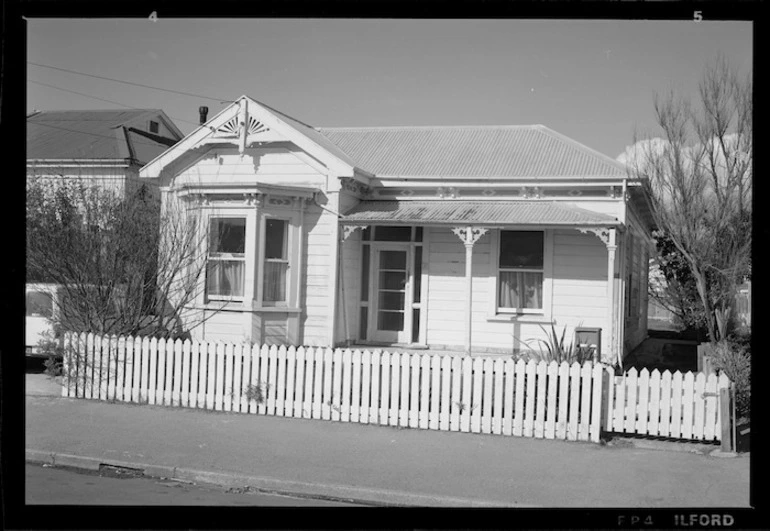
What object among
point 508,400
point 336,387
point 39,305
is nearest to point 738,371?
point 508,400

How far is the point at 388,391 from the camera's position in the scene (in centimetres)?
973

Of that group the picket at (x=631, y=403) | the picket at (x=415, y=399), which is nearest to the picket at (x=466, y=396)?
the picket at (x=415, y=399)

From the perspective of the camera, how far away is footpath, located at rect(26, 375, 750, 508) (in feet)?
22.9

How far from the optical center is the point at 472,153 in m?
15.5

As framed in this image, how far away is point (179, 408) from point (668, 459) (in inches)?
252

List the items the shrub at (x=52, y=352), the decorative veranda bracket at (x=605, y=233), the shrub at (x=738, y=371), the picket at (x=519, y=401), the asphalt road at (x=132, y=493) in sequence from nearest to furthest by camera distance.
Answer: the asphalt road at (x=132, y=493), the shrub at (x=738, y=371), the picket at (x=519, y=401), the shrub at (x=52, y=352), the decorative veranda bracket at (x=605, y=233)

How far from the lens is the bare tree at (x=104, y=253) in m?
11.3

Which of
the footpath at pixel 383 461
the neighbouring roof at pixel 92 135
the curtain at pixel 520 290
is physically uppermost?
the neighbouring roof at pixel 92 135

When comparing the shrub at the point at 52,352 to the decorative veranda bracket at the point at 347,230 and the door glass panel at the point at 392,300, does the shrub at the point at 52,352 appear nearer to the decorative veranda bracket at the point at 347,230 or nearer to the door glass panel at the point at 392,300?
the decorative veranda bracket at the point at 347,230

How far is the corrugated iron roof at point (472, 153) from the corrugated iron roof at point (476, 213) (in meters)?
0.56

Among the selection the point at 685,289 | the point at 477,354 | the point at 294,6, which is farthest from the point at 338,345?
the point at 294,6

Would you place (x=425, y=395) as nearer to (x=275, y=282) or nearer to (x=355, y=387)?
(x=355, y=387)

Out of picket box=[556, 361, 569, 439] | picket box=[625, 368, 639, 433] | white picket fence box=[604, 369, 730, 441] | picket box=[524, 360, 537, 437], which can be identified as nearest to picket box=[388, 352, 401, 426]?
picket box=[524, 360, 537, 437]

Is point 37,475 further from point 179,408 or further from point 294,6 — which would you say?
point 294,6
